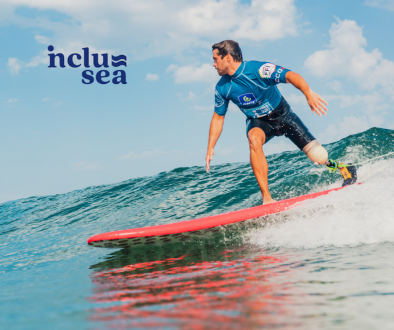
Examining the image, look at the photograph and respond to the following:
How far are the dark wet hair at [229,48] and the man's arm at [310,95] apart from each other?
0.82 m

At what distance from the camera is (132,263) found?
3.95m

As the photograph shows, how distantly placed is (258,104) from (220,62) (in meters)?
0.81

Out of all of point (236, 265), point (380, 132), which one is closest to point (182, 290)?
point (236, 265)

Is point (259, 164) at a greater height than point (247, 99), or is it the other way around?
point (247, 99)

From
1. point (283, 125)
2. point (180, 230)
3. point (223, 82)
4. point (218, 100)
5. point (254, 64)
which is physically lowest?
point (180, 230)

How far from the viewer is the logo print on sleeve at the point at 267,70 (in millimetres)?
4805

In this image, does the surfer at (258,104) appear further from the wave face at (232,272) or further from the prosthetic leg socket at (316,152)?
the wave face at (232,272)

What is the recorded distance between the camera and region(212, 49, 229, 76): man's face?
4.82 metres

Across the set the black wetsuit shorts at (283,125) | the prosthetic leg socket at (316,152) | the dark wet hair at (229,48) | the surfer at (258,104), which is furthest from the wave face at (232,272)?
the dark wet hair at (229,48)

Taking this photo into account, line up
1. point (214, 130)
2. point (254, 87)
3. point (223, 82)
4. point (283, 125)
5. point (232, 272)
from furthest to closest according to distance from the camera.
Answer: point (214, 130)
point (283, 125)
point (223, 82)
point (254, 87)
point (232, 272)

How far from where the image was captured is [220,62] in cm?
484

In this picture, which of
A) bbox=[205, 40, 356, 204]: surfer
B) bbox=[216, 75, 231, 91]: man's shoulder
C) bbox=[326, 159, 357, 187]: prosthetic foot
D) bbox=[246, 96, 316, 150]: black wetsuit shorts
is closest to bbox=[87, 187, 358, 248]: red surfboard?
bbox=[205, 40, 356, 204]: surfer

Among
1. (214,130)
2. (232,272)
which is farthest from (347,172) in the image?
(232,272)

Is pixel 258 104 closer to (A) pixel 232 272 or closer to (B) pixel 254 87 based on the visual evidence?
(B) pixel 254 87
